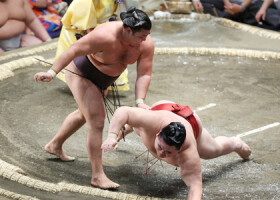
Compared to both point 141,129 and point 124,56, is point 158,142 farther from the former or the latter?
point 124,56

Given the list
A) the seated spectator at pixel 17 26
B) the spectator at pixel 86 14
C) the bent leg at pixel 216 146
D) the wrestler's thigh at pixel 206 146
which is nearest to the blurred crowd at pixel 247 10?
the seated spectator at pixel 17 26

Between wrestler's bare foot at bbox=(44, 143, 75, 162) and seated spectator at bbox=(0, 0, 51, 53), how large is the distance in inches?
80.6

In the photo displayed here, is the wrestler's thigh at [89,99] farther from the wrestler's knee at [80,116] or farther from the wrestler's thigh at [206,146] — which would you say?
the wrestler's thigh at [206,146]

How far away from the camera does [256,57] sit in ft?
14.9

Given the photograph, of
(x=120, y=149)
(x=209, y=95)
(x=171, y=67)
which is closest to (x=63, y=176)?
(x=120, y=149)

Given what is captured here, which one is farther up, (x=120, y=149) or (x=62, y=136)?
(x=62, y=136)

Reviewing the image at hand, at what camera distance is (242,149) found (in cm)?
273

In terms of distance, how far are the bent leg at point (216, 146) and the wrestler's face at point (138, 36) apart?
57 centimetres

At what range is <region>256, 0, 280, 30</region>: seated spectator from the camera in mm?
5426

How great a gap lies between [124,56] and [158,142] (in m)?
0.52

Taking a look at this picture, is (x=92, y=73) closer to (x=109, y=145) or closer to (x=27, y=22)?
(x=109, y=145)

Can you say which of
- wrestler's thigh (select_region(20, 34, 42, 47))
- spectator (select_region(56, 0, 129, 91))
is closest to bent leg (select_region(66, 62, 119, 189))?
spectator (select_region(56, 0, 129, 91))

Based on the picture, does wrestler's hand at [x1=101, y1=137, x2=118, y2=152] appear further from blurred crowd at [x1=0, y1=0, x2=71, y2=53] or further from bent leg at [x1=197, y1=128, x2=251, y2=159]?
blurred crowd at [x1=0, y1=0, x2=71, y2=53]

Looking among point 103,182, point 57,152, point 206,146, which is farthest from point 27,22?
point 206,146
